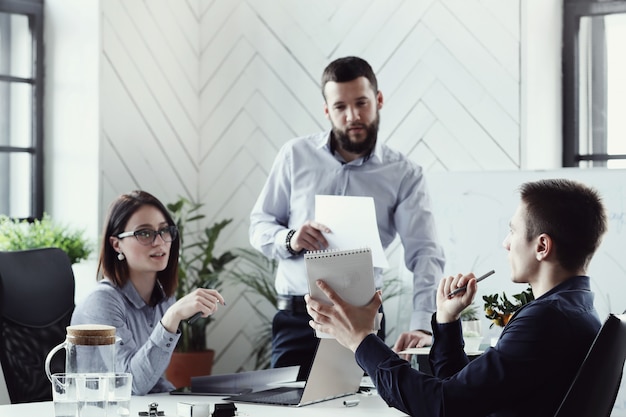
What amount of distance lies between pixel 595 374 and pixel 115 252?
1.58 m

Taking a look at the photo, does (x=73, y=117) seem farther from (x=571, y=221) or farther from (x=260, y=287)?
(x=571, y=221)

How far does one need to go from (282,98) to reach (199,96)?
1.48ft

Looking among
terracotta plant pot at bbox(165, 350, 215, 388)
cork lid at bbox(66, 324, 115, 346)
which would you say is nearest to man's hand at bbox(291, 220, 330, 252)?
cork lid at bbox(66, 324, 115, 346)

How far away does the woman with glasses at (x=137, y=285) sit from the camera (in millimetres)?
2508

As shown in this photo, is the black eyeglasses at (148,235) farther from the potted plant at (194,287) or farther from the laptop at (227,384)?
the potted plant at (194,287)

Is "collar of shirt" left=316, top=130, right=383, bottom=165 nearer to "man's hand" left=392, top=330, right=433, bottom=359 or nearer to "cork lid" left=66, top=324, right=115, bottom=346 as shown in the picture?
"man's hand" left=392, top=330, right=433, bottom=359

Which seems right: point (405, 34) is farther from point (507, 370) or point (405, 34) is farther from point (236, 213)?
point (507, 370)

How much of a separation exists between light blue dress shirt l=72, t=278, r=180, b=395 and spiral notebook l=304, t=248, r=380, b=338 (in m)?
0.65

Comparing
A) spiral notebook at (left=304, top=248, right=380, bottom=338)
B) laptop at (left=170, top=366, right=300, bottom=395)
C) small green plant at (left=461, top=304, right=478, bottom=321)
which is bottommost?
laptop at (left=170, top=366, right=300, bottom=395)

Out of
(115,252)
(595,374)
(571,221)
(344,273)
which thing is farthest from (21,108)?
(595,374)

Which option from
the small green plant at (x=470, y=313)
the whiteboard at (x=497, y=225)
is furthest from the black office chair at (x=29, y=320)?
the whiteboard at (x=497, y=225)

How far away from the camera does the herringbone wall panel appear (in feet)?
13.1

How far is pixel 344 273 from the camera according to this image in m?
2.02

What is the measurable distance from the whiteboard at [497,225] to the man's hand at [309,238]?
3.17 feet
